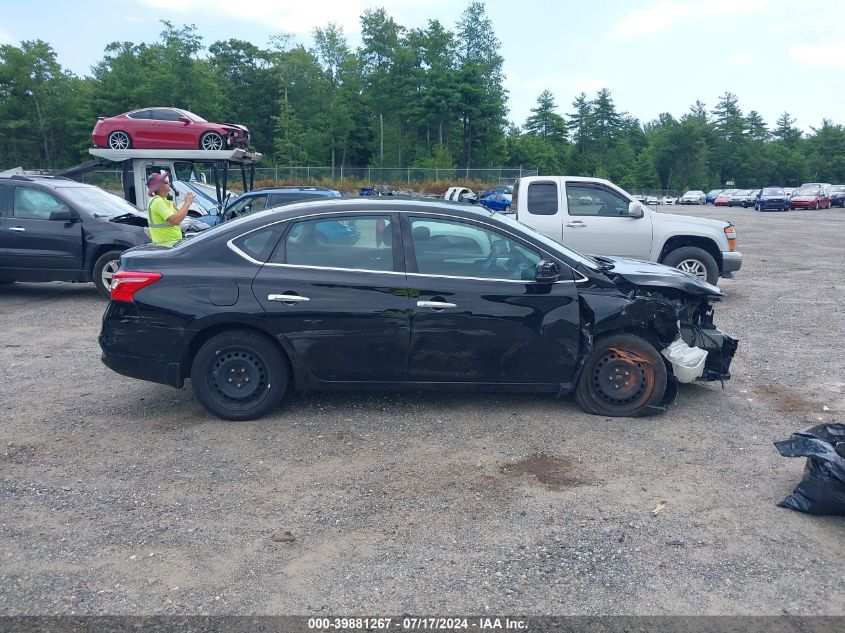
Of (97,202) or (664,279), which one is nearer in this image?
(664,279)

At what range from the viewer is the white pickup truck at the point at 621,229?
35.0ft

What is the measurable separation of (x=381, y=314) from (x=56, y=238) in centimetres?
710

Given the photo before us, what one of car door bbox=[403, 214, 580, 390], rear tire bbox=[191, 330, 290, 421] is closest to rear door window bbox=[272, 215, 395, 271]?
car door bbox=[403, 214, 580, 390]

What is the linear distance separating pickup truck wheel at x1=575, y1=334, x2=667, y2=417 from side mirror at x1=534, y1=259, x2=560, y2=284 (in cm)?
68

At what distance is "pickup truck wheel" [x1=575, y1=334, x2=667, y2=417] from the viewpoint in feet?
18.1

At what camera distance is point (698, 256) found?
10.7 meters

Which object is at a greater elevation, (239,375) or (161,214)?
(161,214)


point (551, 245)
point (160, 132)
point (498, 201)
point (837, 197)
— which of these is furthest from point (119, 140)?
point (837, 197)

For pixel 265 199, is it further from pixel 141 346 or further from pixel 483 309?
pixel 483 309

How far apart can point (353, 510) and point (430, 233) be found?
2286 mm

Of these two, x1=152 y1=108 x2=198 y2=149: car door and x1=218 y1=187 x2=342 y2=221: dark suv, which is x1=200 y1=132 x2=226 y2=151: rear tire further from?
x1=218 y1=187 x2=342 y2=221: dark suv

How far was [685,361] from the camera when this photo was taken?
18.4 ft

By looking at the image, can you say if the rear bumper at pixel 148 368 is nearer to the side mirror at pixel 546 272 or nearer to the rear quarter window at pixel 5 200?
the side mirror at pixel 546 272

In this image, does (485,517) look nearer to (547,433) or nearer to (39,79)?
(547,433)
